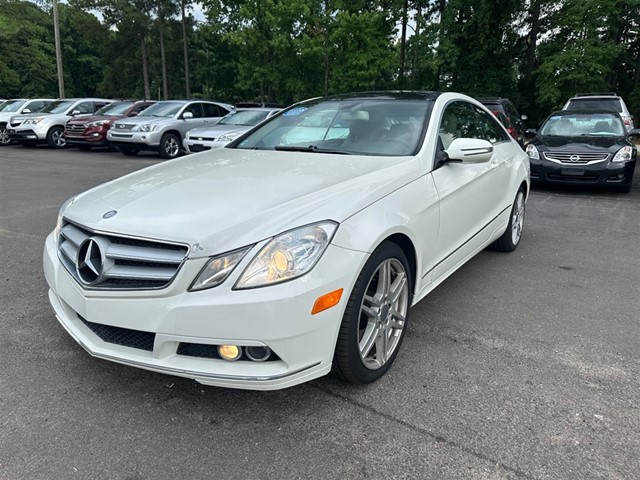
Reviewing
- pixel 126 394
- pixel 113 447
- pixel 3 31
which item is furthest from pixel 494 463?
pixel 3 31

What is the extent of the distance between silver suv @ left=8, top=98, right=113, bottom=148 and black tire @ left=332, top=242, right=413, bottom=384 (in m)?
17.2

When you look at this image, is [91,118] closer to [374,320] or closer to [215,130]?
[215,130]

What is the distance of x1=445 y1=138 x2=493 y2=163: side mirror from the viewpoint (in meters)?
3.28

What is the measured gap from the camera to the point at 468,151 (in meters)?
3.29

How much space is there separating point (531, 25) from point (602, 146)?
1008 inches

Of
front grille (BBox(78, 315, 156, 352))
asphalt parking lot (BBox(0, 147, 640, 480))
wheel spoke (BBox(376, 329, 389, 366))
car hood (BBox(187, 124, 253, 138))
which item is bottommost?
asphalt parking lot (BBox(0, 147, 640, 480))

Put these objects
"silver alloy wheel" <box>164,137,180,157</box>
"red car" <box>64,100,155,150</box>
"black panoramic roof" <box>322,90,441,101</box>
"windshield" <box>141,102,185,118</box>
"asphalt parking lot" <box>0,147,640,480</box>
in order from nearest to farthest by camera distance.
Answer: "asphalt parking lot" <box>0,147,640,480</box> < "black panoramic roof" <box>322,90,441,101</box> < "silver alloy wheel" <box>164,137,180,157</box> < "windshield" <box>141,102,185,118</box> < "red car" <box>64,100,155,150</box>

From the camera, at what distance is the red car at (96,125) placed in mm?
15461

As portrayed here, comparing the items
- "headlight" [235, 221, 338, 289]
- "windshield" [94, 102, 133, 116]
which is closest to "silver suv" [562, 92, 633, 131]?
"windshield" [94, 102, 133, 116]

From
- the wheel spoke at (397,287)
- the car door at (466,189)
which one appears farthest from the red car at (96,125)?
the wheel spoke at (397,287)

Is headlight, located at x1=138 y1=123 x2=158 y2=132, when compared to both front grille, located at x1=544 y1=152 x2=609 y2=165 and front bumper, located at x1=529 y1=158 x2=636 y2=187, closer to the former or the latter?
front bumper, located at x1=529 y1=158 x2=636 y2=187

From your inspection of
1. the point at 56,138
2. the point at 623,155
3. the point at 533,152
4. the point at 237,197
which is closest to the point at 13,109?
the point at 56,138

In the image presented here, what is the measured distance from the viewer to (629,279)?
4.37 m

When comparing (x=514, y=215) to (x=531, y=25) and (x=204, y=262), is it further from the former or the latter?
(x=531, y=25)
